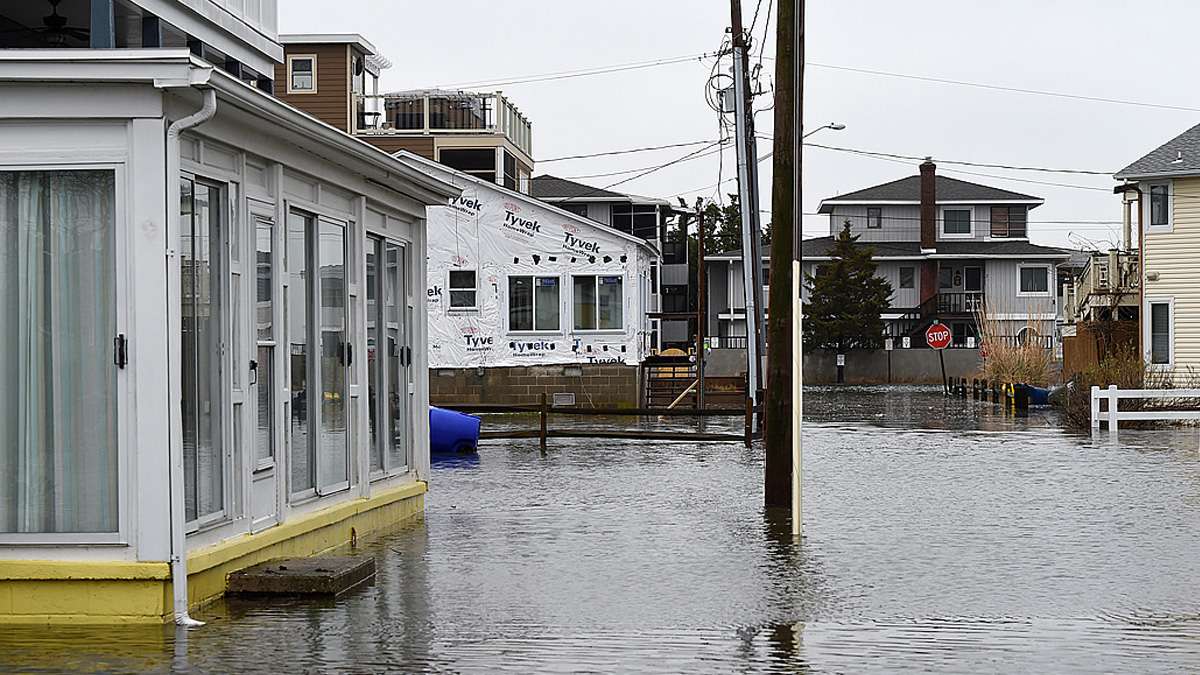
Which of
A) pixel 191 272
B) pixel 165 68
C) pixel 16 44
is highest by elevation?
pixel 16 44

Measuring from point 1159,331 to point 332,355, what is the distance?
35.7m

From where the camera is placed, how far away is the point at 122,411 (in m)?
9.85

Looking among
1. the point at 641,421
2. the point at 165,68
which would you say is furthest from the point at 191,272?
the point at 641,421

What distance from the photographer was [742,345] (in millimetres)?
79688

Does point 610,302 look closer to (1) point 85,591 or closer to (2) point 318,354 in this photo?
(2) point 318,354

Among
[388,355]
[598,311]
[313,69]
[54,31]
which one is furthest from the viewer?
[313,69]

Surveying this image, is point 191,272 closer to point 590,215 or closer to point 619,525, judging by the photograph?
point 619,525

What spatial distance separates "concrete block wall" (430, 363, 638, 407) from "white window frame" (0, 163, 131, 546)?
36.5 m

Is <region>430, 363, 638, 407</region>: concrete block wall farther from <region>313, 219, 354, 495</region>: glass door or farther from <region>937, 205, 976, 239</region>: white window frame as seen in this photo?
<region>937, 205, 976, 239</region>: white window frame

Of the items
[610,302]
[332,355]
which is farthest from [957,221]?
[332,355]

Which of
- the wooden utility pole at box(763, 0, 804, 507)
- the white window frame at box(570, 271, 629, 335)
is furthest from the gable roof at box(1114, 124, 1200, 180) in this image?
the wooden utility pole at box(763, 0, 804, 507)

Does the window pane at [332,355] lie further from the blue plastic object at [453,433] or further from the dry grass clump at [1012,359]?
the dry grass clump at [1012,359]

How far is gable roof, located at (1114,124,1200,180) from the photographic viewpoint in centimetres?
4283

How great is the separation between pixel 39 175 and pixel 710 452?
18134 millimetres
